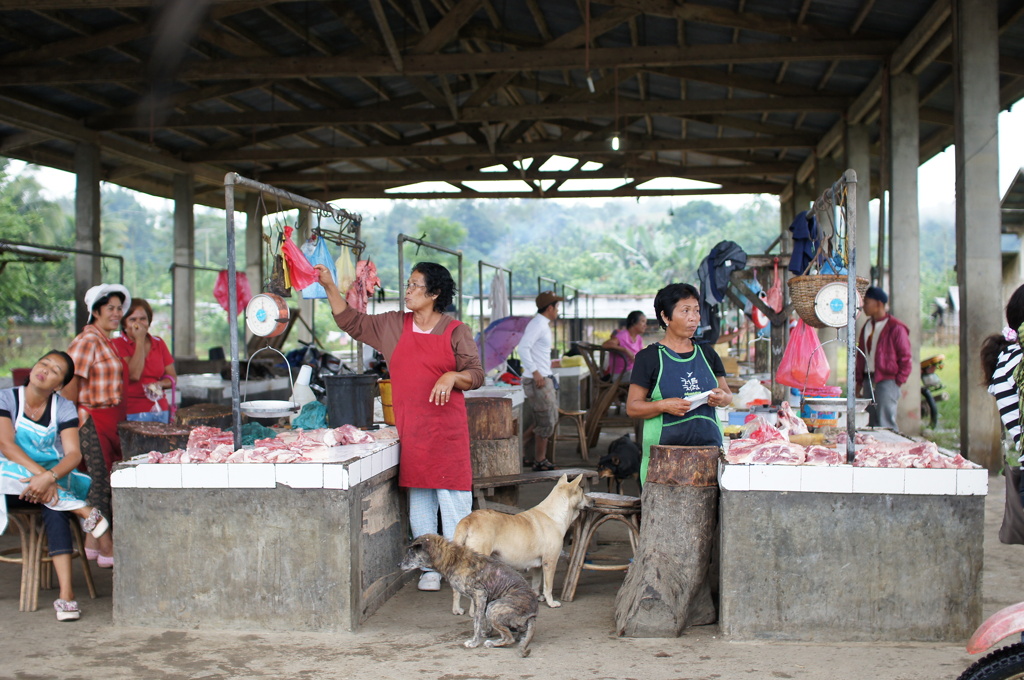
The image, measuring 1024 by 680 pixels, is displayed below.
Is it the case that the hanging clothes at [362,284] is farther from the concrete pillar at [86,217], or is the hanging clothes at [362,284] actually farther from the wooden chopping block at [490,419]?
the concrete pillar at [86,217]

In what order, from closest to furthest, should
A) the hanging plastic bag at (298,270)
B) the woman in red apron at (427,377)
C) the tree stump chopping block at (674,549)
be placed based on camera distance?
1. the tree stump chopping block at (674,549)
2. the woman in red apron at (427,377)
3. the hanging plastic bag at (298,270)

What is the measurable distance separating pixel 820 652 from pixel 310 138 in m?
13.4

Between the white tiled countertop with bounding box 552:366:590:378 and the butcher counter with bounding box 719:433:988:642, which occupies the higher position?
the white tiled countertop with bounding box 552:366:590:378

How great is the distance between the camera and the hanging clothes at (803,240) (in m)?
5.55

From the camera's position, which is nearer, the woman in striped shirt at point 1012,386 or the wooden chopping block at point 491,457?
the woman in striped shirt at point 1012,386

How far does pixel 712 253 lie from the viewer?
266 inches

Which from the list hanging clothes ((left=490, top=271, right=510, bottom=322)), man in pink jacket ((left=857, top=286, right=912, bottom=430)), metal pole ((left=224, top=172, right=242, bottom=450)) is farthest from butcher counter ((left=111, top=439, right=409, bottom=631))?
hanging clothes ((left=490, top=271, right=510, bottom=322))

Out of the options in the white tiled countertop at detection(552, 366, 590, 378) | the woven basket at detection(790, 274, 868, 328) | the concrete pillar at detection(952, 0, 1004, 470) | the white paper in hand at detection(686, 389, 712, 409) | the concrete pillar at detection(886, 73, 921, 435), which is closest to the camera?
the white paper in hand at detection(686, 389, 712, 409)

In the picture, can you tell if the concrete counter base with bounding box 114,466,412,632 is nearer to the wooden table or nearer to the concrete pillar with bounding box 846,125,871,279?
the wooden table

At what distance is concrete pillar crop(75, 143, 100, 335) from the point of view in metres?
12.1

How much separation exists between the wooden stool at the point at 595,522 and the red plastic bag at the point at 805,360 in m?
1.51

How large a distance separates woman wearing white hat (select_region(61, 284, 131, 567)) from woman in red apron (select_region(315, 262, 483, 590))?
161 cm

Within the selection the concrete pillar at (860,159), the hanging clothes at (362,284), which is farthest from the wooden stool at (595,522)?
the concrete pillar at (860,159)

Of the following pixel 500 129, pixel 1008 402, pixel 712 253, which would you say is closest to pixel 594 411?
pixel 712 253
